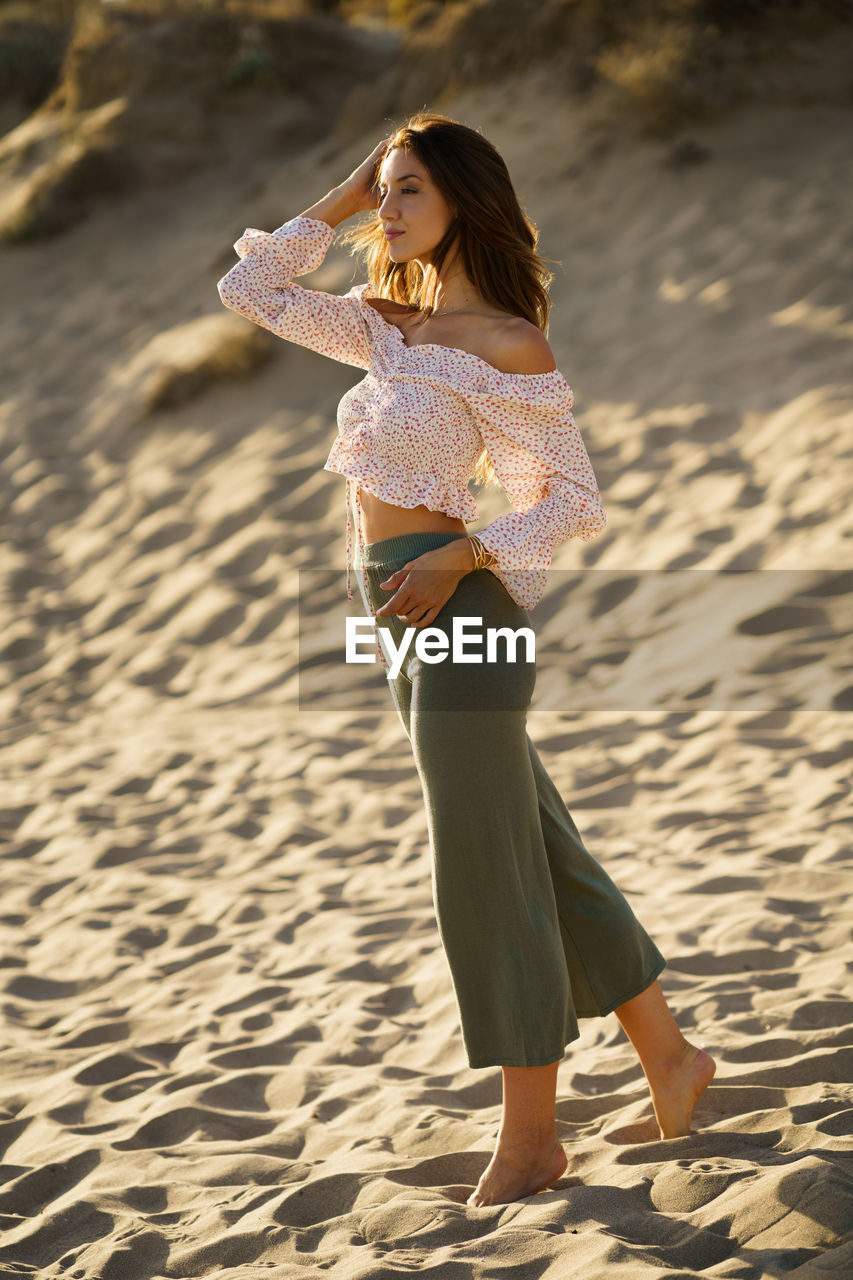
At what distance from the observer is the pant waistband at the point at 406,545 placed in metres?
2.36

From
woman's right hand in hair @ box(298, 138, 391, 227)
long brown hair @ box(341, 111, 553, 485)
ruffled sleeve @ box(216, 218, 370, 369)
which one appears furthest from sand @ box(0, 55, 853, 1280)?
woman's right hand in hair @ box(298, 138, 391, 227)

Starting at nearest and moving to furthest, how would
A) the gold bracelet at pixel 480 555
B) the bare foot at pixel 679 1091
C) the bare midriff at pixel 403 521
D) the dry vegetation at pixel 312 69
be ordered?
the gold bracelet at pixel 480 555 → the bare midriff at pixel 403 521 → the bare foot at pixel 679 1091 → the dry vegetation at pixel 312 69

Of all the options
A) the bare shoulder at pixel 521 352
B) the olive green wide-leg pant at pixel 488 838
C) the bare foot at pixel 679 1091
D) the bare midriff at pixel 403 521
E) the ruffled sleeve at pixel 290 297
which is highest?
the ruffled sleeve at pixel 290 297

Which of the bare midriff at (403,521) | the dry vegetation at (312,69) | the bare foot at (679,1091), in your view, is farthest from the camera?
the dry vegetation at (312,69)

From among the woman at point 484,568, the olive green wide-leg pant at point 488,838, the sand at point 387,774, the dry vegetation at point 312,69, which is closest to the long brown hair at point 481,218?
the woman at point 484,568

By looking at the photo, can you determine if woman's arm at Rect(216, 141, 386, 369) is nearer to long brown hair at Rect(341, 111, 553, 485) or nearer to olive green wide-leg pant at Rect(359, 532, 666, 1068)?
long brown hair at Rect(341, 111, 553, 485)

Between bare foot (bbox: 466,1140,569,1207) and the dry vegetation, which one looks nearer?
bare foot (bbox: 466,1140,569,1207)

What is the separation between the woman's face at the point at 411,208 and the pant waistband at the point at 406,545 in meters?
0.55

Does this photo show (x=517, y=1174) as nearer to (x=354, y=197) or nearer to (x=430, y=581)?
(x=430, y=581)

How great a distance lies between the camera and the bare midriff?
238cm

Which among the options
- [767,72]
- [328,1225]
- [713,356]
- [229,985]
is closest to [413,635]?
[328,1225]

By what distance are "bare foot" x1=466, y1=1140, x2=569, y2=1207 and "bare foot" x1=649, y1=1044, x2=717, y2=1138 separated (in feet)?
0.88

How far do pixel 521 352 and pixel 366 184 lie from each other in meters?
0.55

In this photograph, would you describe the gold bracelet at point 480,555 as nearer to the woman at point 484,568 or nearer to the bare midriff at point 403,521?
the woman at point 484,568
